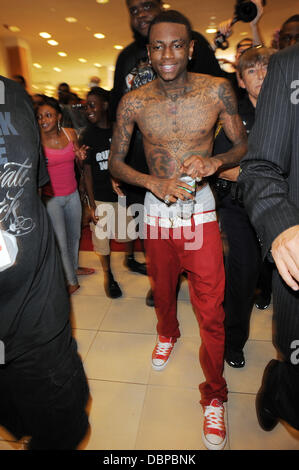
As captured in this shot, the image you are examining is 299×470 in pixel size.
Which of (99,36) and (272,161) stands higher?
(99,36)

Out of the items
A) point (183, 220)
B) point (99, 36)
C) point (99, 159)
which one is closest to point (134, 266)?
point (99, 159)

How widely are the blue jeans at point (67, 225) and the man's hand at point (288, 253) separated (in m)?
2.31

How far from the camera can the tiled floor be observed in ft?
5.45

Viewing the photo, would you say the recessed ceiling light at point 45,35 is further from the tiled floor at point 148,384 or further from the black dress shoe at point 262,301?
the black dress shoe at point 262,301

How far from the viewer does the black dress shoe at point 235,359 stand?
2.10 meters

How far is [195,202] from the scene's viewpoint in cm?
171

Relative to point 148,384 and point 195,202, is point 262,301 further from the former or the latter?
point 195,202

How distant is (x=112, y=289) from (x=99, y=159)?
→ 132 cm

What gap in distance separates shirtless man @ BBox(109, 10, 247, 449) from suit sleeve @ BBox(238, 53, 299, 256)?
0.56 m

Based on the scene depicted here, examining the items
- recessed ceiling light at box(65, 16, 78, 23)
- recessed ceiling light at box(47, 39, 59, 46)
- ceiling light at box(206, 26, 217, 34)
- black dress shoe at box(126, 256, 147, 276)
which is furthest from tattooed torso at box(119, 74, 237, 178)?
recessed ceiling light at box(47, 39, 59, 46)

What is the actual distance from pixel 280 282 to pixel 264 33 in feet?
39.1

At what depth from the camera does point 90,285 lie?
Result: 333cm
